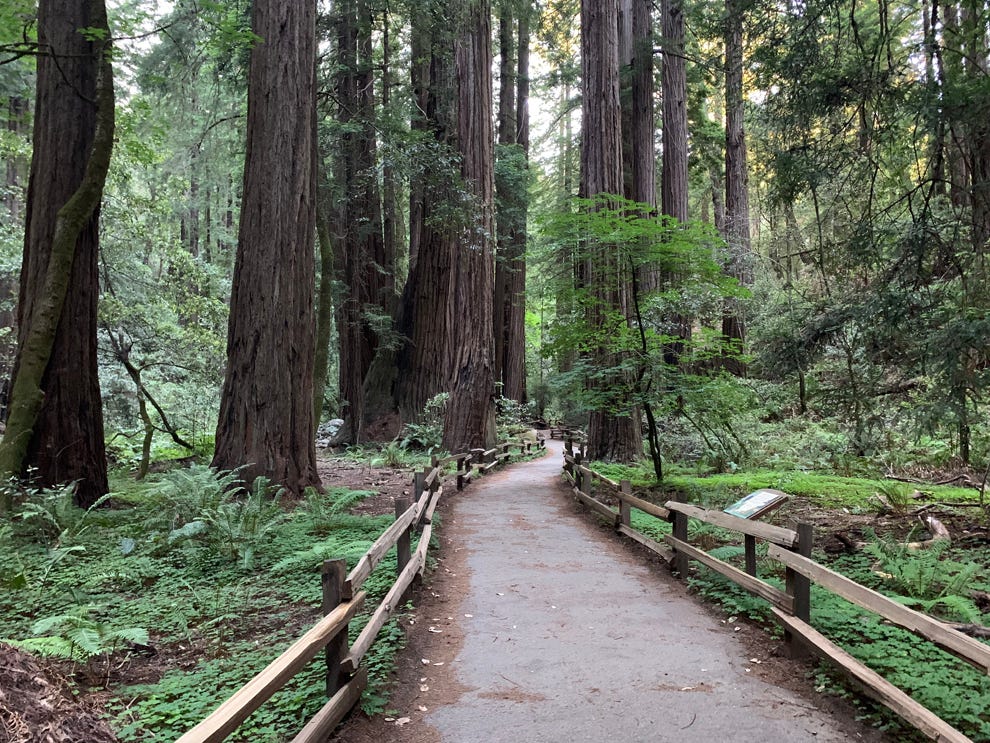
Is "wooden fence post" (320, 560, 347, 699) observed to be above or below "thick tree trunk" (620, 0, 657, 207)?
below

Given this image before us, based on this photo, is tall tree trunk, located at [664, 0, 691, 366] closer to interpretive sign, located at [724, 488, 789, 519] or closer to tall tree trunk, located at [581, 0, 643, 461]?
tall tree trunk, located at [581, 0, 643, 461]

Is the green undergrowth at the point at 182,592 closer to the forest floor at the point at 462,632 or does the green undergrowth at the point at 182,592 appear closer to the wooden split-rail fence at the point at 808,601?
the forest floor at the point at 462,632

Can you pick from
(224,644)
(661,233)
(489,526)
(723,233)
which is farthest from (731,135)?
(224,644)

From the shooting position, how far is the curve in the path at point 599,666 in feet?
11.2

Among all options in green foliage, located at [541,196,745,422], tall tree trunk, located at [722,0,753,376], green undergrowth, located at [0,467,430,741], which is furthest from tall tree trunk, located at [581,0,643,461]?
green undergrowth, located at [0,467,430,741]

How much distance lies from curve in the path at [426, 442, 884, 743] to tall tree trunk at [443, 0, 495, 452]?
7845 mm

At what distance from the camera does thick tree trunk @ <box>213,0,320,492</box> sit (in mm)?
8844

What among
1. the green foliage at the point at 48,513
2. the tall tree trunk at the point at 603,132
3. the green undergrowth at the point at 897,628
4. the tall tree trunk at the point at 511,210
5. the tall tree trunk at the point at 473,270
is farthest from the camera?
the tall tree trunk at the point at 511,210

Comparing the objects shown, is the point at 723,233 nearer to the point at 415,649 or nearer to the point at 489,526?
the point at 489,526

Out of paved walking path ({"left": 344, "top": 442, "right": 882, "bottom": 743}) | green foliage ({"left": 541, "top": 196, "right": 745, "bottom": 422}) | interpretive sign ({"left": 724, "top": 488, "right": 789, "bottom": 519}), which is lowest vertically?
paved walking path ({"left": 344, "top": 442, "right": 882, "bottom": 743})

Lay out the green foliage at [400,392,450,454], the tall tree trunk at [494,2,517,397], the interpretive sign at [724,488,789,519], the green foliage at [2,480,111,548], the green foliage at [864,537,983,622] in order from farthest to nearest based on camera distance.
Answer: the tall tree trunk at [494,2,517,397] → the green foliage at [400,392,450,454] → the green foliage at [2,480,111,548] → the interpretive sign at [724,488,789,519] → the green foliage at [864,537,983,622]

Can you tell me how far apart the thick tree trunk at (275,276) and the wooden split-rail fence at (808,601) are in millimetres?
4980

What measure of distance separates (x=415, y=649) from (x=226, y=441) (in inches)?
212

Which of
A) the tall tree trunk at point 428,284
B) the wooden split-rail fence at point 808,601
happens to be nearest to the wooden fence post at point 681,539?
the wooden split-rail fence at point 808,601
